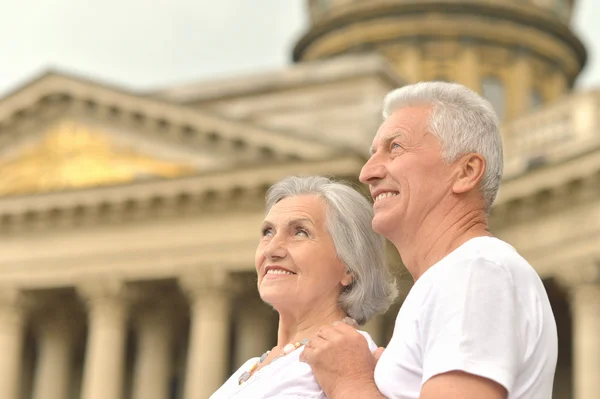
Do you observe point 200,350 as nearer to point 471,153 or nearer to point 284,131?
point 284,131

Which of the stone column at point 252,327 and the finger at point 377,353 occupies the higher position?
the stone column at point 252,327

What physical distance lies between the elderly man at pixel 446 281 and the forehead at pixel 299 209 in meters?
0.44

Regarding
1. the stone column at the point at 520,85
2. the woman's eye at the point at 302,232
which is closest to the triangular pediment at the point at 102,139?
the stone column at the point at 520,85

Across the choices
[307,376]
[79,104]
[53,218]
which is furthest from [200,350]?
[307,376]

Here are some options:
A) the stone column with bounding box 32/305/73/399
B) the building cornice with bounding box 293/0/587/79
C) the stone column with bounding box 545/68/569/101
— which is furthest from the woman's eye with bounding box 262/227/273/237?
the stone column with bounding box 545/68/569/101

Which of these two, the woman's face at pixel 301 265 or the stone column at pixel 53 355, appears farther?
the stone column at pixel 53 355

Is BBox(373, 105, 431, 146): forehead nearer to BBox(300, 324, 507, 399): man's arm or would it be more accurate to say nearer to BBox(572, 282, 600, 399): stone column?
BBox(300, 324, 507, 399): man's arm

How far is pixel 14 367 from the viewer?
28234 millimetres

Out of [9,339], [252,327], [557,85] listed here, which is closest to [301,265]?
[252,327]

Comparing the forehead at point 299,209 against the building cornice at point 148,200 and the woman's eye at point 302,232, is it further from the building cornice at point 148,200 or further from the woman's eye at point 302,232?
the building cornice at point 148,200

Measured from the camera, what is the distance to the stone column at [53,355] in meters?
30.8

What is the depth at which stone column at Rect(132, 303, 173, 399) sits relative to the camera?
2923 centimetres

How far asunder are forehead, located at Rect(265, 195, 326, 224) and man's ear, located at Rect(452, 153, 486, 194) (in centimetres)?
66

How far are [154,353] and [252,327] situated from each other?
2.76m
